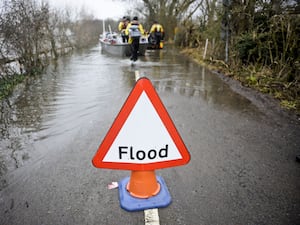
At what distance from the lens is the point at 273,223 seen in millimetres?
2271

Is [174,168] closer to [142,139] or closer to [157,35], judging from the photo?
[142,139]

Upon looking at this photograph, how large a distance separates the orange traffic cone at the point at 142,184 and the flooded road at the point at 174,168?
0.72ft

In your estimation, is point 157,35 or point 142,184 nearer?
point 142,184

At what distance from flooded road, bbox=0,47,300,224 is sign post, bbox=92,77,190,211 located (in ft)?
1.69

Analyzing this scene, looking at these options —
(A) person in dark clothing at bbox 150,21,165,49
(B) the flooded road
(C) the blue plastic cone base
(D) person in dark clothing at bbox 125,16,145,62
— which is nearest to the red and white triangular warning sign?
(C) the blue plastic cone base

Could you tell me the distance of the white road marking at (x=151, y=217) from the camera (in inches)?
89.1

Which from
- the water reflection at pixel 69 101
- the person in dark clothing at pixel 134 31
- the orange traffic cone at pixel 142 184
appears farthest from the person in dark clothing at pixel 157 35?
the orange traffic cone at pixel 142 184

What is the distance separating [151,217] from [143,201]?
22 centimetres

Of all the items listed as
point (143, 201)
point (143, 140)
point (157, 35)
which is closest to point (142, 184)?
point (143, 201)

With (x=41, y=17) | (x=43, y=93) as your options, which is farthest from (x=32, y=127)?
(x=41, y=17)

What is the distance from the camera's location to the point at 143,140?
226 centimetres

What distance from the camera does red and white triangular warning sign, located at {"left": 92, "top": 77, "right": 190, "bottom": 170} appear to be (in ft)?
7.20

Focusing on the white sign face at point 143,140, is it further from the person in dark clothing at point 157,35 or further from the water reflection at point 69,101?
the person in dark clothing at point 157,35

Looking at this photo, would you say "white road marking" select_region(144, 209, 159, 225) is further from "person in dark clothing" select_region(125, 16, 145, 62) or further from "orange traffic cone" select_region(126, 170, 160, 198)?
"person in dark clothing" select_region(125, 16, 145, 62)
